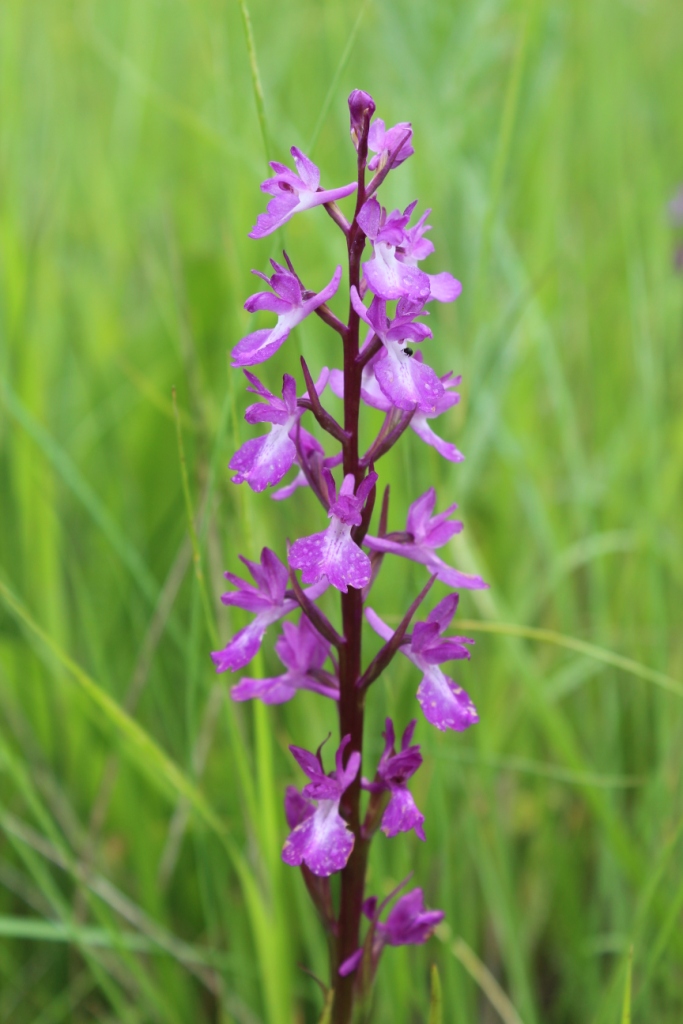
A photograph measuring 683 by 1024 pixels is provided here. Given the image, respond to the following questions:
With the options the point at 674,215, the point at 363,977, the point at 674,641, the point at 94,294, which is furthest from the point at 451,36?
the point at 363,977

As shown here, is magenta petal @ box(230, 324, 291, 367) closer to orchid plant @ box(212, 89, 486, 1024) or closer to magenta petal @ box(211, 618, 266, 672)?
orchid plant @ box(212, 89, 486, 1024)

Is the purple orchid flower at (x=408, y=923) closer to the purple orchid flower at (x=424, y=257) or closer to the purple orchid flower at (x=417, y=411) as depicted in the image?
the purple orchid flower at (x=417, y=411)

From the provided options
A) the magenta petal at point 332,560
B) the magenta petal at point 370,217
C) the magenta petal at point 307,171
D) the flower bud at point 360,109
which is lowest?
the magenta petal at point 332,560

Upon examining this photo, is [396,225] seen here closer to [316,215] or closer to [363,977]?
[363,977]

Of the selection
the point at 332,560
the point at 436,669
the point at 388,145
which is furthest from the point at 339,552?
the point at 388,145

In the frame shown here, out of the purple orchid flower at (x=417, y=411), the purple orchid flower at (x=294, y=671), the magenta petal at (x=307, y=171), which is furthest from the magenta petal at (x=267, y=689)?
the magenta petal at (x=307, y=171)

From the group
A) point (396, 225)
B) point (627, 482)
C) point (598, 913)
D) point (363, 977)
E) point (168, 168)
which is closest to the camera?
point (396, 225)

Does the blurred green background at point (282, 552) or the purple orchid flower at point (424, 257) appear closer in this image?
the purple orchid flower at point (424, 257)
